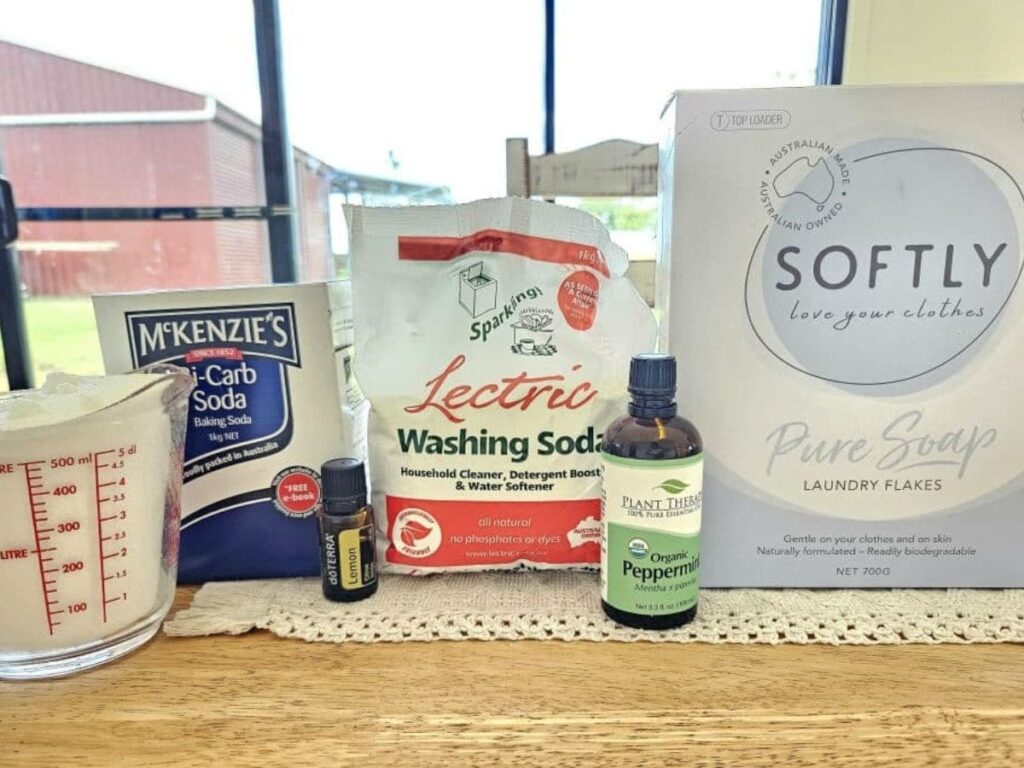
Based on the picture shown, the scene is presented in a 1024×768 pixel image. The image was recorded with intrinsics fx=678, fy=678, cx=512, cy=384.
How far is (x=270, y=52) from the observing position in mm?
1285

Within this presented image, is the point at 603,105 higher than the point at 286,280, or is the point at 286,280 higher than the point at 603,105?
the point at 603,105

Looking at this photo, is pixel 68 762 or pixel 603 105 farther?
pixel 603 105

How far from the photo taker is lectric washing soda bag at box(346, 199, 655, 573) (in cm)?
55

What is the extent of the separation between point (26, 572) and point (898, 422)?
623 mm

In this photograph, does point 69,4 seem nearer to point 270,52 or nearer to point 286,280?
point 270,52

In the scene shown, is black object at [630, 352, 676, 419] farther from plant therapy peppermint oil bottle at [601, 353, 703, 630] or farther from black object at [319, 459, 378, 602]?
black object at [319, 459, 378, 602]

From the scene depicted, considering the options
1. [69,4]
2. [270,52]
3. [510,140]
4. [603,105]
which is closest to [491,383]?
[510,140]

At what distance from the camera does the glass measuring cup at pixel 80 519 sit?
44cm

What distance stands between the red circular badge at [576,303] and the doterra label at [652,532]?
118 millimetres

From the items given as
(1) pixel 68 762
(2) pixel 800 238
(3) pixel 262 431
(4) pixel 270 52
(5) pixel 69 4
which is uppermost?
(5) pixel 69 4

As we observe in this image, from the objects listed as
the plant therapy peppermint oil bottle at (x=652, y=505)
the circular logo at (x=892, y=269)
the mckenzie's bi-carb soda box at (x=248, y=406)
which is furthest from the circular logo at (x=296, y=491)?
the circular logo at (x=892, y=269)

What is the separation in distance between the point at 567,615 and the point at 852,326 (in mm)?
304

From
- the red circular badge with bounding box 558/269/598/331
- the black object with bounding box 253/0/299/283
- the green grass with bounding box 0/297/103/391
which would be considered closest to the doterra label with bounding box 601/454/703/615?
the red circular badge with bounding box 558/269/598/331

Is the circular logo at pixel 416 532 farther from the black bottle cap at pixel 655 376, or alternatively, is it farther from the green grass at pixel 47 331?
the green grass at pixel 47 331
